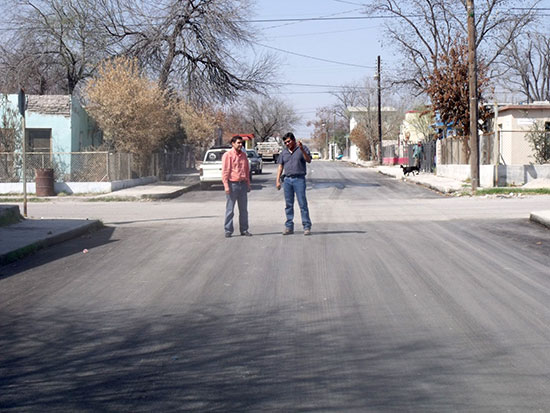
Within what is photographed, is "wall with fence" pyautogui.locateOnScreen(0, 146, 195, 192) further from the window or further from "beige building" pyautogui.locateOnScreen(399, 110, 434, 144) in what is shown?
"beige building" pyautogui.locateOnScreen(399, 110, 434, 144)

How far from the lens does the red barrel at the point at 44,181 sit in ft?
85.8

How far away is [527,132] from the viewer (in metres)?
28.5

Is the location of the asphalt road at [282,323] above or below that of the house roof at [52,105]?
below

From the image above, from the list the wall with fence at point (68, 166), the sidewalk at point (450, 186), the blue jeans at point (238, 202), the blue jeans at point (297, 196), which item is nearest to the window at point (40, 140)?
the wall with fence at point (68, 166)

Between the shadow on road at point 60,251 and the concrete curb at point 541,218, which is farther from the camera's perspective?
the concrete curb at point 541,218

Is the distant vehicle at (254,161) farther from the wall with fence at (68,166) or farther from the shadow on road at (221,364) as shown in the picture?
the shadow on road at (221,364)

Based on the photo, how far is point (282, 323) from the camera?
6.98 m

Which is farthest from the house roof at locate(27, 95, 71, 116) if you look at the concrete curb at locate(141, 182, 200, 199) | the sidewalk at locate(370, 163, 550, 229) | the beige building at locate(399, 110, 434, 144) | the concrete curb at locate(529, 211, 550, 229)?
the beige building at locate(399, 110, 434, 144)

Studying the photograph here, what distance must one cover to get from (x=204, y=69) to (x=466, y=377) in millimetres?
30938

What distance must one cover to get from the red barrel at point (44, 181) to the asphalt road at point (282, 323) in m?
13.5

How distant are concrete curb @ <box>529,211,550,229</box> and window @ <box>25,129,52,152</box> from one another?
19727 millimetres

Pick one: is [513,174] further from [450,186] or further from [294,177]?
[294,177]

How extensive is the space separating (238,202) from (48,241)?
3464mm

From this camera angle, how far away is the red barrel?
2616cm
